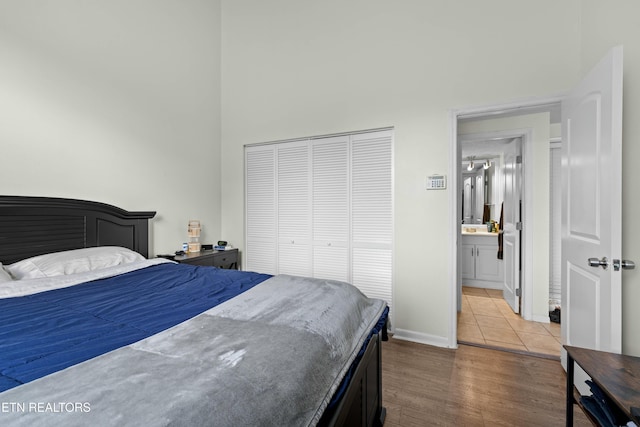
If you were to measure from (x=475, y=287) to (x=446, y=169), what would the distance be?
2.93m

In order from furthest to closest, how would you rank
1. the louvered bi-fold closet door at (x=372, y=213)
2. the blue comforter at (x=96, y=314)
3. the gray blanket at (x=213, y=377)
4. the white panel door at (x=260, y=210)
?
the white panel door at (x=260, y=210) < the louvered bi-fold closet door at (x=372, y=213) < the blue comforter at (x=96, y=314) < the gray blanket at (x=213, y=377)

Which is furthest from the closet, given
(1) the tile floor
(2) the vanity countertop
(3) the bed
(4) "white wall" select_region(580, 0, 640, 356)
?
(2) the vanity countertop

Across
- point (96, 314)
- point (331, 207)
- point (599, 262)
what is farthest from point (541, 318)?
point (96, 314)

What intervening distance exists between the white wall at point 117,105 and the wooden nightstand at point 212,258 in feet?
1.28

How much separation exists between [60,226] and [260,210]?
1887 millimetres

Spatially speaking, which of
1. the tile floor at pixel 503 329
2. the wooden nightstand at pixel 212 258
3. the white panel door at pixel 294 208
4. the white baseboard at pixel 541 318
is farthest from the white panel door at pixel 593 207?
the wooden nightstand at pixel 212 258

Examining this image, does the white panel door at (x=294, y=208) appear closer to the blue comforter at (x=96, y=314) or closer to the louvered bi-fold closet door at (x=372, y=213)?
the louvered bi-fold closet door at (x=372, y=213)

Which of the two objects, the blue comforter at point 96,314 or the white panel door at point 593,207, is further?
the white panel door at point 593,207

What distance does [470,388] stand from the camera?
203 cm

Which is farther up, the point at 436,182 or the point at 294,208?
the point at 436,182

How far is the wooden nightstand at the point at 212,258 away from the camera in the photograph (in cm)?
293

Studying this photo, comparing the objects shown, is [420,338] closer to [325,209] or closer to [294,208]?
[325,209]

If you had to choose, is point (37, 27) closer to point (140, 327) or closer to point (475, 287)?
point (140, 327)

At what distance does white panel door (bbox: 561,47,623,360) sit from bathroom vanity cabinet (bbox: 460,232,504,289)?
Result: 8.10 ft
